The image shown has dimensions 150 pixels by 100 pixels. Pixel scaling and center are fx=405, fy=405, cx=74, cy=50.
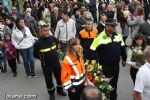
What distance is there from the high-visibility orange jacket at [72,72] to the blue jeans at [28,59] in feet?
13.0

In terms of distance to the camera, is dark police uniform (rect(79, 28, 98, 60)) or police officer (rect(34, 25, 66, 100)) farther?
dark police uniform (rect(79, 28, 98, 60))

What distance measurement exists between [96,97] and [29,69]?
25.7 feet

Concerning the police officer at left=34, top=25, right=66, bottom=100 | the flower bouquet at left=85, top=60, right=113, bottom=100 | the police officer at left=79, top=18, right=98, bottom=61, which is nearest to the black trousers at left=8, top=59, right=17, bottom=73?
the police officer at left=79, top=18, right=98, bottom=61

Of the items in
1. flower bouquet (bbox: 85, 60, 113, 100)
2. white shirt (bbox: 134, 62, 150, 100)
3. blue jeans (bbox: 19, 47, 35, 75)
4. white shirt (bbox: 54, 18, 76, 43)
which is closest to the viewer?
white shirt (bbox: 134, 62, 150, 100)

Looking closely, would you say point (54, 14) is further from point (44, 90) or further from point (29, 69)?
point (44, 90)

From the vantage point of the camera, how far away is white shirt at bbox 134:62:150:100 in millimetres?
5638

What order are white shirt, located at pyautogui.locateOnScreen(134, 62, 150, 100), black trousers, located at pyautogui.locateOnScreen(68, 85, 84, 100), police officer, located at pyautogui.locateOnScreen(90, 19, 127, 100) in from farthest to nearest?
police officer, located at pyautogui.locateOnScreen(90, 19, 127, 100) → black trousers, located at pyautogui.locateOnScreen(68, 85, 84, 100) → white shirt, located at pyautogui.locateOnScreen(134, 62, 150, 100)

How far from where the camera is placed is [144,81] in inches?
225

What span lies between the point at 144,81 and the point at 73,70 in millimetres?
1769

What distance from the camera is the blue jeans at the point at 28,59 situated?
1105cm

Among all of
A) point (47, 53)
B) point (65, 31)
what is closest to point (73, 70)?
point (47, 53)

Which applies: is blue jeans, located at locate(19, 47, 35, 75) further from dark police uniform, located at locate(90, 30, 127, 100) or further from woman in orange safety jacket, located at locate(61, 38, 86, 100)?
woman in orange safety jacket, located at locate(61, 38, 86, 100)

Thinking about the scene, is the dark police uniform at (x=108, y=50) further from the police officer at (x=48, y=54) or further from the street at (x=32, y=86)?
the street at (x=32, y=86)

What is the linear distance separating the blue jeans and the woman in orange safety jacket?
3.92 meters
